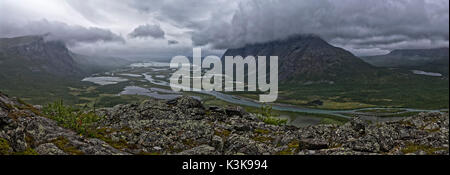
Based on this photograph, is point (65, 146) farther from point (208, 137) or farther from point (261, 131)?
point (261, 131)

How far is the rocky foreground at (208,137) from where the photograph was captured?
35.7 m

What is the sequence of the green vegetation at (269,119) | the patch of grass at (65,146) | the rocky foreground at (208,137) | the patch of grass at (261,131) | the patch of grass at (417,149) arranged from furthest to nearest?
the green vegetation at (269,119) → the patch of grass at (261,131) → the patch of grass at (65,146) → the rocky foreground at (208,137) → the patch of grass at (417,149)

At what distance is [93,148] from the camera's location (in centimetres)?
3784

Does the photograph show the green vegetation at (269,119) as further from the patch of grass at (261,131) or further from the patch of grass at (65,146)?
the patch of grass at (65,146)

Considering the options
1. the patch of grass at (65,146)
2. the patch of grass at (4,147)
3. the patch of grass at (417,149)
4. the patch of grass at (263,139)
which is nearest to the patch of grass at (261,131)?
the patch of grass at (263,139)

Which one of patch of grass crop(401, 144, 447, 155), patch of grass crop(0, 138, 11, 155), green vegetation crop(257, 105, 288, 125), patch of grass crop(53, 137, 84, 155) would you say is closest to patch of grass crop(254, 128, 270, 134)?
green vegetation crop(257, 105, 288, 125)

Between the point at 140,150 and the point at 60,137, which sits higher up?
the point at 60,137

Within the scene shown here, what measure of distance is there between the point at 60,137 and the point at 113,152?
11781 millimetres

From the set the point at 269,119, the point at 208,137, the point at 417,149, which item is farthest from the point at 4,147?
the point at 269,119

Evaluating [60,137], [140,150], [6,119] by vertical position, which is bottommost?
[140,150]
